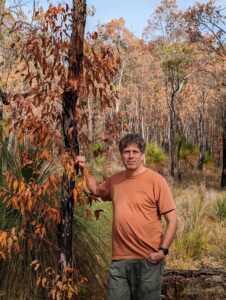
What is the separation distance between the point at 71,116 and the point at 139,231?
104cm

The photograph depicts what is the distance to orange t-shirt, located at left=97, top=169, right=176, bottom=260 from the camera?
11.7 ft

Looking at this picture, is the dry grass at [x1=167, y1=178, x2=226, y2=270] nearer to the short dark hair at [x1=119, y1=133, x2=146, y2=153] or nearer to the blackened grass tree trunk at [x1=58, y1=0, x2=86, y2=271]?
the blackened grass tree trunk at [x1=58, y1=0, x2=86, y2=271]

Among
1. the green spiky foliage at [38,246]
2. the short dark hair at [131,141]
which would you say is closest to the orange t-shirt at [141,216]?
the short dark hair at [131,141]

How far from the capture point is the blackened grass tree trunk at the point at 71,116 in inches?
137

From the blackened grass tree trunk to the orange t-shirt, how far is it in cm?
41

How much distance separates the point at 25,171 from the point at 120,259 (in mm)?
1734

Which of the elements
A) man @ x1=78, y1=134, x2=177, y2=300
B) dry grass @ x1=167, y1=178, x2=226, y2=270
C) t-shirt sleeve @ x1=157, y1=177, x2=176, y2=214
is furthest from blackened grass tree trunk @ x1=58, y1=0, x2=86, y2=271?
dry grass @ x1=167, y1=178, x2=226, y2=270

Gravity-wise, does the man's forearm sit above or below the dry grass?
above

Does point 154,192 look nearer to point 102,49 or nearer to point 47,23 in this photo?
point 102,49

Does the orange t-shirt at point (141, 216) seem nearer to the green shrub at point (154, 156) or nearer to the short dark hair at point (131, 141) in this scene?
the short dark hair at point (131, 141)

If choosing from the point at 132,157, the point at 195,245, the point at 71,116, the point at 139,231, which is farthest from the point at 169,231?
the point at 195,245

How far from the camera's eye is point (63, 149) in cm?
350

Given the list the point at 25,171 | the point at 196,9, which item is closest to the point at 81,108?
the point at 25,171

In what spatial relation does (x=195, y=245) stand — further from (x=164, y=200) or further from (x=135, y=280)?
(x=164, y=200)
